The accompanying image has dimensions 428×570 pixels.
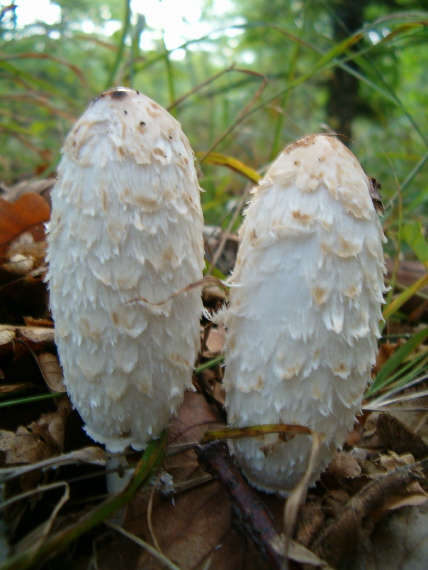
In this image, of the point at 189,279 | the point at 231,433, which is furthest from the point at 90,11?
the point at 231,433

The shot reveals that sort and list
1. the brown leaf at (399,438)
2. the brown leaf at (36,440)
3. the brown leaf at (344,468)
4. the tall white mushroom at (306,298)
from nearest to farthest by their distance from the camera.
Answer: the tall white mushroom at (306,298) < the brown leaf at (36,440) < the brown leaf at (344,468) < the brown leaf at (399,438)

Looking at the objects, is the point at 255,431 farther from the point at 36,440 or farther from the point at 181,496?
the point at 36,440

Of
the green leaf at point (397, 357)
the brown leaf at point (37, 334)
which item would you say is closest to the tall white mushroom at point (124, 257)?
the brown leaf at point (37, 334)

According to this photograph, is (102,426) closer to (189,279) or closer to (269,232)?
(189,279)

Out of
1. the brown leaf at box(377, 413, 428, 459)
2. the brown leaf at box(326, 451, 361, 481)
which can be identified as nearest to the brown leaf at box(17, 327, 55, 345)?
the brown leaf at box(326, 451, 361, 481)

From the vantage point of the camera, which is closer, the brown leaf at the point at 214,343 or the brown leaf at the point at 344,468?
the brown leaf at the point at 344,468

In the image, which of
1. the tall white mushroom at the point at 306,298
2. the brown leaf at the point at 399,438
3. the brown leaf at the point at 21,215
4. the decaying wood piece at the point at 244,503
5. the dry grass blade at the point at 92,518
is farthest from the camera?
the brown leaf at the point at 21,215

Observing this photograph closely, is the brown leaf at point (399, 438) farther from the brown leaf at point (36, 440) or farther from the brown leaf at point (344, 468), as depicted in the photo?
the brown leaf at point (36, 440)
